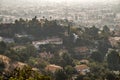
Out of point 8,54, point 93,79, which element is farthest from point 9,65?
Answer: point 93,79

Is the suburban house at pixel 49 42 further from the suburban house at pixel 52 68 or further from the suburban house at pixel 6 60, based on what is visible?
the suburban house at pixel 6 60

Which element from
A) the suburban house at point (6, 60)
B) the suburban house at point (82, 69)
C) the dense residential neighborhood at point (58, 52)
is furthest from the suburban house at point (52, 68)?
the suburban house at point (6, 60)

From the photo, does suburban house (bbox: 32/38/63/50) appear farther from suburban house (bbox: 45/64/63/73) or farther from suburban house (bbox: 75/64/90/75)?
suburban house (bbox: 75/64/90/75)

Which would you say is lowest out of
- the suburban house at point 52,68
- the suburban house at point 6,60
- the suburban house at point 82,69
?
the suburban house at point 82,69

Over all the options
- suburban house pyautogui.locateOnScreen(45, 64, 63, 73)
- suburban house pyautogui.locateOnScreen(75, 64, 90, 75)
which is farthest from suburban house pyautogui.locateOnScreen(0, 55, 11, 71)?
suburban house pyautogui.locateOnScreen(75, 64, 90, 75)

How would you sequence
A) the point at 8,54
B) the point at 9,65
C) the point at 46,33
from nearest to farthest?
the point at 9,65, the point at 8,54, the point at 46,33

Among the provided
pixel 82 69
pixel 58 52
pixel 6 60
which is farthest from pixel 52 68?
pixel 58 52

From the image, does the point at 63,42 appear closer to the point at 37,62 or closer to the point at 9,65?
the point at 37,62

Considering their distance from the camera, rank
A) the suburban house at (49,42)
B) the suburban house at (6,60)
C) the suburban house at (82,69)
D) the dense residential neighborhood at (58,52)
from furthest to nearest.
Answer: the suburban house at (49,42) → the suburban house at (82,69) → the suburban house at (6,60) → the dense residential neighborhood at (58,52)
